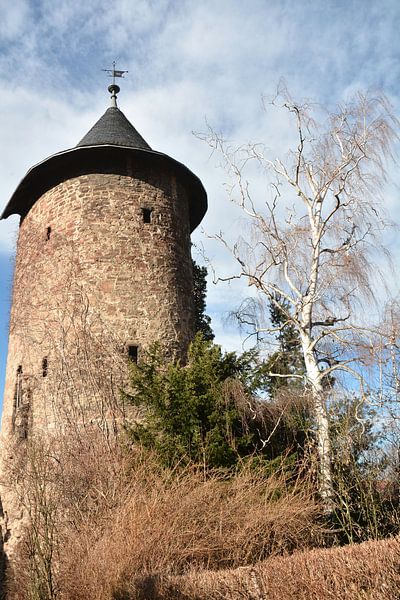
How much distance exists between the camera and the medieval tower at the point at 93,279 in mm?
11172

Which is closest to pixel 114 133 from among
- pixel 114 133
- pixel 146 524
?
pixel 114 133

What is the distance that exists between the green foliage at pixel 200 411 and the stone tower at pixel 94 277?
4.77 feet

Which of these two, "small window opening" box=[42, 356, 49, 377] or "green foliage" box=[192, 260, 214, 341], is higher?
"green foliage" box=[192, 260, 214, 341]

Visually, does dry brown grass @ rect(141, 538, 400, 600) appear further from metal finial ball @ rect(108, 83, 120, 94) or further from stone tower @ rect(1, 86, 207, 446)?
metal finial ball @ rect(108, 83, 120, 94)

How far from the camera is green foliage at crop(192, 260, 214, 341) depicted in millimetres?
15086

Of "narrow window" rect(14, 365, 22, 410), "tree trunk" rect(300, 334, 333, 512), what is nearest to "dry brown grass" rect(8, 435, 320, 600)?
"tree trunk" rect(300, 334, 333, 512)

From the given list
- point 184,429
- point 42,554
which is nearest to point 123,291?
point 184,429

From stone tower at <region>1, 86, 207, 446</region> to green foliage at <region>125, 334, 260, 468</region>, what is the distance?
1455mm

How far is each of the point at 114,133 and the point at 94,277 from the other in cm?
381

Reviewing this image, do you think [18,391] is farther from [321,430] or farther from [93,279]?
[321,430]

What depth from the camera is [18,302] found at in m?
12.8

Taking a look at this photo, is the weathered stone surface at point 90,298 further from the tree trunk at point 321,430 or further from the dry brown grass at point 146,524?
the tree trunk at point 321,430

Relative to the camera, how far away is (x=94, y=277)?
1181 cm

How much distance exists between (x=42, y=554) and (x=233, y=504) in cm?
251
